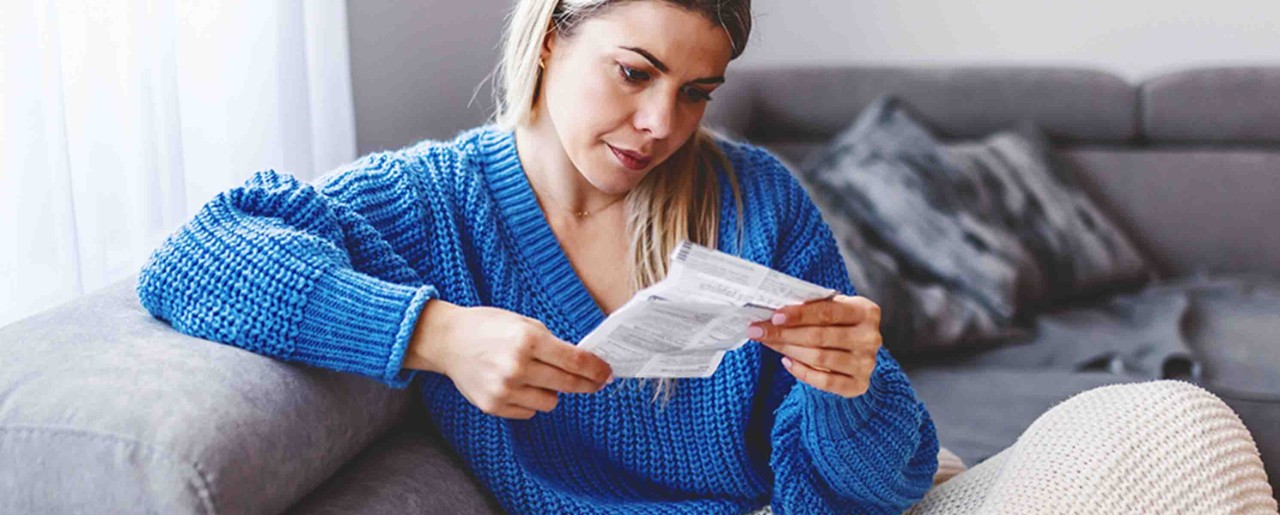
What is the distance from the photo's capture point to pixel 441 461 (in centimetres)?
123

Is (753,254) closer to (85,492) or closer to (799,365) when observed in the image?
(799,365)

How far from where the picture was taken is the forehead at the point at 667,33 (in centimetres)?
116

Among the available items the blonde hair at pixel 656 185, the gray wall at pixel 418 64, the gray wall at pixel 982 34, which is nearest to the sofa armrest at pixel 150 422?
the blonde hair at pixel 656 185

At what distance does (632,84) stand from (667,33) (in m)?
0.06

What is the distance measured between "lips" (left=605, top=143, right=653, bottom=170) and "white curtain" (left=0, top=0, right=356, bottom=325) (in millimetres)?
585

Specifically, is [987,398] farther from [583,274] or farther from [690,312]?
[690,312]

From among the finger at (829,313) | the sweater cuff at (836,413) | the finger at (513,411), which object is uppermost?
the finger at (829,313)

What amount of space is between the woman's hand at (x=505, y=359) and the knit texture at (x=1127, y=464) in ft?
1.37

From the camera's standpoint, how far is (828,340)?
3.35ft

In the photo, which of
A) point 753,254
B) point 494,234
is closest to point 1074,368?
point 753,254

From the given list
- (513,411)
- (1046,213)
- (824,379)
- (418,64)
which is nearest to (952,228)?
(1046,213)

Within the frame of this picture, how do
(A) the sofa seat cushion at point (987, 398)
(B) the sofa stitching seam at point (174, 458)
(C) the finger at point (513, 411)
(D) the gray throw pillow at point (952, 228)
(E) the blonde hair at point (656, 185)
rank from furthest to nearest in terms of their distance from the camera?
(D) the gray throw pillow at point (952, 228), (A) the sofa seat cushion at point (987, 398), (E) the blonde hair at point (656, 185), (C) the finger at point (513, 411), (B) the sofa stitching seam at point (174, 458)

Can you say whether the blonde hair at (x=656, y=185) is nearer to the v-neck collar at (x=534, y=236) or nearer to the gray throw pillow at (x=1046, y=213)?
the v-neck collar at (x=534, y=236)

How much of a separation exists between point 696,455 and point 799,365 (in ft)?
0.84
